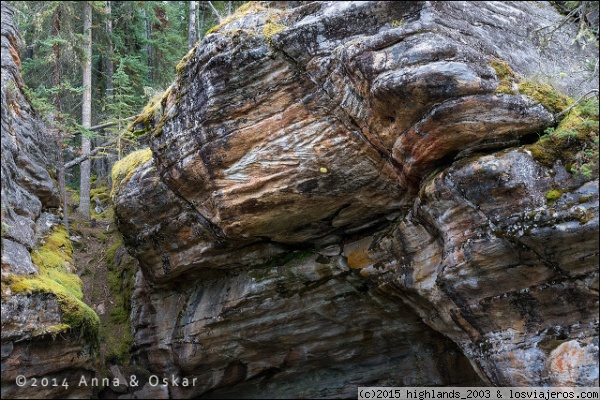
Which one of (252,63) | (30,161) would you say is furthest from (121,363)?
(252,63)

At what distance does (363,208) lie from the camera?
372 inches

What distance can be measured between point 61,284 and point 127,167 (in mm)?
3266

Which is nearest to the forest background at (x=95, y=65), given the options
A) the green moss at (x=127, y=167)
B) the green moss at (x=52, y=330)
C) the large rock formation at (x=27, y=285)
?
the large rock formation at (x=27, y=285)

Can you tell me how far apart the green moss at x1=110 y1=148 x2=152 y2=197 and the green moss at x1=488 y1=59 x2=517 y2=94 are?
25.0 feet

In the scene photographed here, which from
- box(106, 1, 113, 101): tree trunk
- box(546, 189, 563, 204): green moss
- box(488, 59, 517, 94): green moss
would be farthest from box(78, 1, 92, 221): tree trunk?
box(546, 189, 563, 204): green moss

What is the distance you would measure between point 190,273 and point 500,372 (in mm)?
7057

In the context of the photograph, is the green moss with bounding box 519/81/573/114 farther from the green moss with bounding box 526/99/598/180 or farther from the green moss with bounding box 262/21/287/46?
the green moss with bounding box 262/21/287/46

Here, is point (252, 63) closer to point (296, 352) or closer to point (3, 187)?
point (3, 187)

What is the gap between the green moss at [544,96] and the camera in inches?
297

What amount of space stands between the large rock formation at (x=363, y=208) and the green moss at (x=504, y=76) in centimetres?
4

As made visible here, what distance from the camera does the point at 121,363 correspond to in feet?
39.3

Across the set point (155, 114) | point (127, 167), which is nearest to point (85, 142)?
point (127, 167)

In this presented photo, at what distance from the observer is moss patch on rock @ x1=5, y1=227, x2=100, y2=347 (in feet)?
29.7

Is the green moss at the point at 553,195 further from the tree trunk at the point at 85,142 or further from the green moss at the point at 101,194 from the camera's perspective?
the green moss at the point at 101,194
